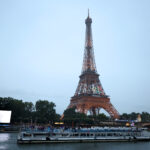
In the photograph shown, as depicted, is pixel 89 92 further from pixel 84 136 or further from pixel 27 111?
pixel 84 136

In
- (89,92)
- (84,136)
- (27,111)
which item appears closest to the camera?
(84,136)

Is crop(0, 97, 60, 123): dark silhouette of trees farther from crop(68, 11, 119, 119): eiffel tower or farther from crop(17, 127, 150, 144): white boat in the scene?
crop(17, 127, 150, 144): white boat

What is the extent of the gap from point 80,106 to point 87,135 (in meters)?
43.0

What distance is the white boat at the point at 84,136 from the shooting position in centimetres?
3638

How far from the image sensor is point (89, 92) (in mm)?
86812

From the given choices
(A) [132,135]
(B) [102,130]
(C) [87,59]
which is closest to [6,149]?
(B) [102,130]

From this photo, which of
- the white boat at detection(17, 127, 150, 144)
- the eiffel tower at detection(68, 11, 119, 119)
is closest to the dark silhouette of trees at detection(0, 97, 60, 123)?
the eiffel tower at detection(68, 11, 119, 119)

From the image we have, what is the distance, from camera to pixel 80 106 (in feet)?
270

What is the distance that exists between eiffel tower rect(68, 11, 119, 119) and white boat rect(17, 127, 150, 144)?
124 ft

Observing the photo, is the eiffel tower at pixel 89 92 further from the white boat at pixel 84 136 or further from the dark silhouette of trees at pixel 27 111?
the white boat at pixel 84 136

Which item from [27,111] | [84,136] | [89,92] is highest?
[89,92]

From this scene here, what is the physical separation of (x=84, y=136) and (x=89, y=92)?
159 feet

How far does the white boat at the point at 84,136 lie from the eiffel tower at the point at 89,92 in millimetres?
37660

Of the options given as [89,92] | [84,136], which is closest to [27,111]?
[89,92]
